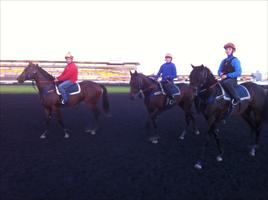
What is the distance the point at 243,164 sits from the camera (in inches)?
268

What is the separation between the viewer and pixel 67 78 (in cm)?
973

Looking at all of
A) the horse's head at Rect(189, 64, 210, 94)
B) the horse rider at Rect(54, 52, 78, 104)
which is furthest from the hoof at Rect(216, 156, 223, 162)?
the horse rider at Rect(54, 52, 78, 104)

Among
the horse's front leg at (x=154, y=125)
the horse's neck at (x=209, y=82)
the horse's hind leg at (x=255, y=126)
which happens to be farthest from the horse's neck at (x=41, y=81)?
the horse's hind leg at (x=255, y=126)

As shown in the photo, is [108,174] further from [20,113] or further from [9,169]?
[20,113]

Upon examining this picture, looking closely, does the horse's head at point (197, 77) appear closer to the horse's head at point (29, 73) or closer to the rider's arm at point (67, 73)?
the rider's arm at point (67, 73)

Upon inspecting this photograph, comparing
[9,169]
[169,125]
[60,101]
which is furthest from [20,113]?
[9,169]

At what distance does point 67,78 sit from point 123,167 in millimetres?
4527

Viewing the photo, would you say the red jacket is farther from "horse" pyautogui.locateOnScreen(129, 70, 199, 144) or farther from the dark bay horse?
"horse" pyautogui.locateOnScreen(129, 70, 199, 144)

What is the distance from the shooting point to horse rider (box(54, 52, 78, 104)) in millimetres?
9523

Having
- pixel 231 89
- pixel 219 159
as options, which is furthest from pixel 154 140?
pixel 231 89

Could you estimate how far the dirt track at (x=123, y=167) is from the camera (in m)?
5.11

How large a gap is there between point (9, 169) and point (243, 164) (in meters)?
5.45

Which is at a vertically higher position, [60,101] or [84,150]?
[60,101]

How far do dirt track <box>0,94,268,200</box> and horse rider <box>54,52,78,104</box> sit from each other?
1.42 metres
